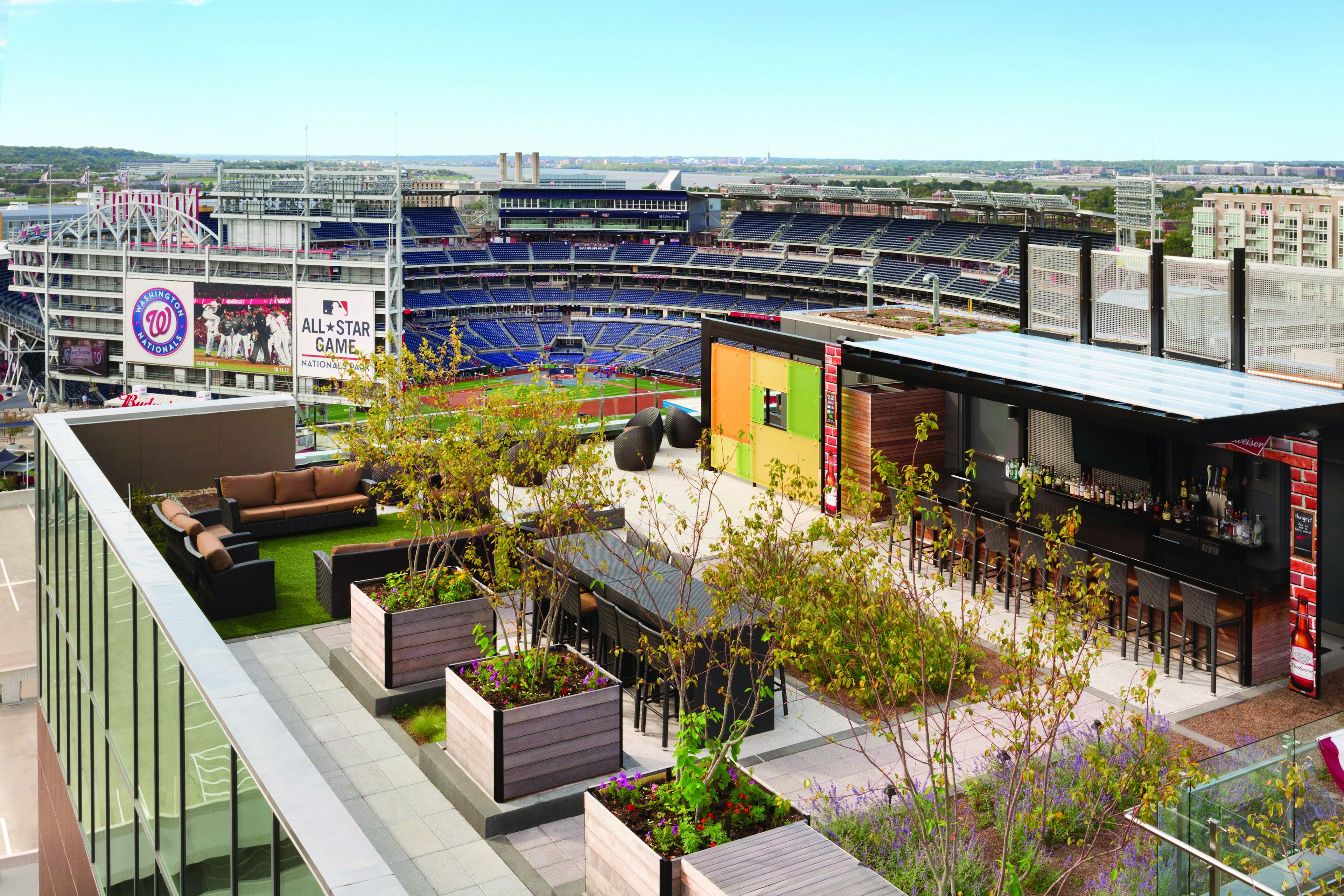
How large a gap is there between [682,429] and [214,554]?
319 inches

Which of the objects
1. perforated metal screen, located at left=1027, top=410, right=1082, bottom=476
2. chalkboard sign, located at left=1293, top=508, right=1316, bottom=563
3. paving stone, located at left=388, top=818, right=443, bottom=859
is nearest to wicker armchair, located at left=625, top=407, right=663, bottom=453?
perforated metal screen, located at left=1027, top=410, right=1082, bottom=476

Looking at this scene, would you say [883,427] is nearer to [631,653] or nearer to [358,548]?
[631,653]

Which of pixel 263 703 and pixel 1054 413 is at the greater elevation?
pixel 1054 413

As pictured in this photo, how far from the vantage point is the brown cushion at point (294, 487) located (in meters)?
13.1

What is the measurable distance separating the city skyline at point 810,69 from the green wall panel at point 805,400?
126 m

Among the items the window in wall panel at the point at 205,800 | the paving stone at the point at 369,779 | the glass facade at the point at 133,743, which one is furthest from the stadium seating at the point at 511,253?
the window in wall panel at the point at 205,800

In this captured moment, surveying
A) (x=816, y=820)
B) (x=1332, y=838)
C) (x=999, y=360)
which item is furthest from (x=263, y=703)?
(x=999, y=360)

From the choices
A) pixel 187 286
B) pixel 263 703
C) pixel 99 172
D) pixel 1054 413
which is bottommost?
pixel 263 703

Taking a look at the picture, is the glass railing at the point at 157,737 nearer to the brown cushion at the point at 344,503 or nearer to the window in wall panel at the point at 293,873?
the window in wall panel at the point at 293,873

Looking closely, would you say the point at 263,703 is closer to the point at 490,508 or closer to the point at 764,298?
the point at 490,508

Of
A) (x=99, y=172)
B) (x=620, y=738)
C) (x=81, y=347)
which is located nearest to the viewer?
(x=620, y=738)

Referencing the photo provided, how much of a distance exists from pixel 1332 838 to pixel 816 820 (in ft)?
8.72

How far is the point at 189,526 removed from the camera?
10.8 meters

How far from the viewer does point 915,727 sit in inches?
340
